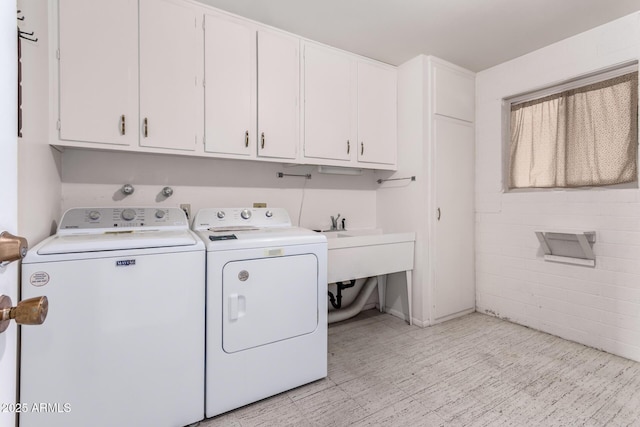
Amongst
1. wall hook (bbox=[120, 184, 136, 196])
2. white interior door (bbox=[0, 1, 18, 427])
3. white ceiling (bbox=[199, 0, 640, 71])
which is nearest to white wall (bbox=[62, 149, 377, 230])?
wall hook (bbox=[120, 184, 136, 196])

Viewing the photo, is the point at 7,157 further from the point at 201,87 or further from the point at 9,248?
the point at 201,87

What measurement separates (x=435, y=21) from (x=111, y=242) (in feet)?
8.57

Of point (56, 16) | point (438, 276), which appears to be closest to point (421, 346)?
point (438, 276)

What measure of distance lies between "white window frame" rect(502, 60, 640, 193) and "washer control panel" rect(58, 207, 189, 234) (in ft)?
9.75

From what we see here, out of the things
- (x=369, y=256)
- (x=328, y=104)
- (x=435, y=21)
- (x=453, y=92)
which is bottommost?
(x=369, y=256)

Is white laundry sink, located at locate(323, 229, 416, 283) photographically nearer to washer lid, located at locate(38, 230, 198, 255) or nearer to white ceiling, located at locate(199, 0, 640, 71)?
washer lid, located at locate(38, 230, 198, 255)

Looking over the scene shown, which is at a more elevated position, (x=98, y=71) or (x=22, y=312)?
(x=98, y=71)

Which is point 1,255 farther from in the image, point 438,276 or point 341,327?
point 438,276

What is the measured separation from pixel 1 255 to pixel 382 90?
301cm

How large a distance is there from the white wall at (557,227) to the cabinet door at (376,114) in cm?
95

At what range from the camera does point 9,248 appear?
52cm

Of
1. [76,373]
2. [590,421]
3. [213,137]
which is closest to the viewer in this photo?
[76,373]

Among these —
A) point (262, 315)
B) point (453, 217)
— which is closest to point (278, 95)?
point (262, 315)

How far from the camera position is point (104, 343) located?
1404 mm
